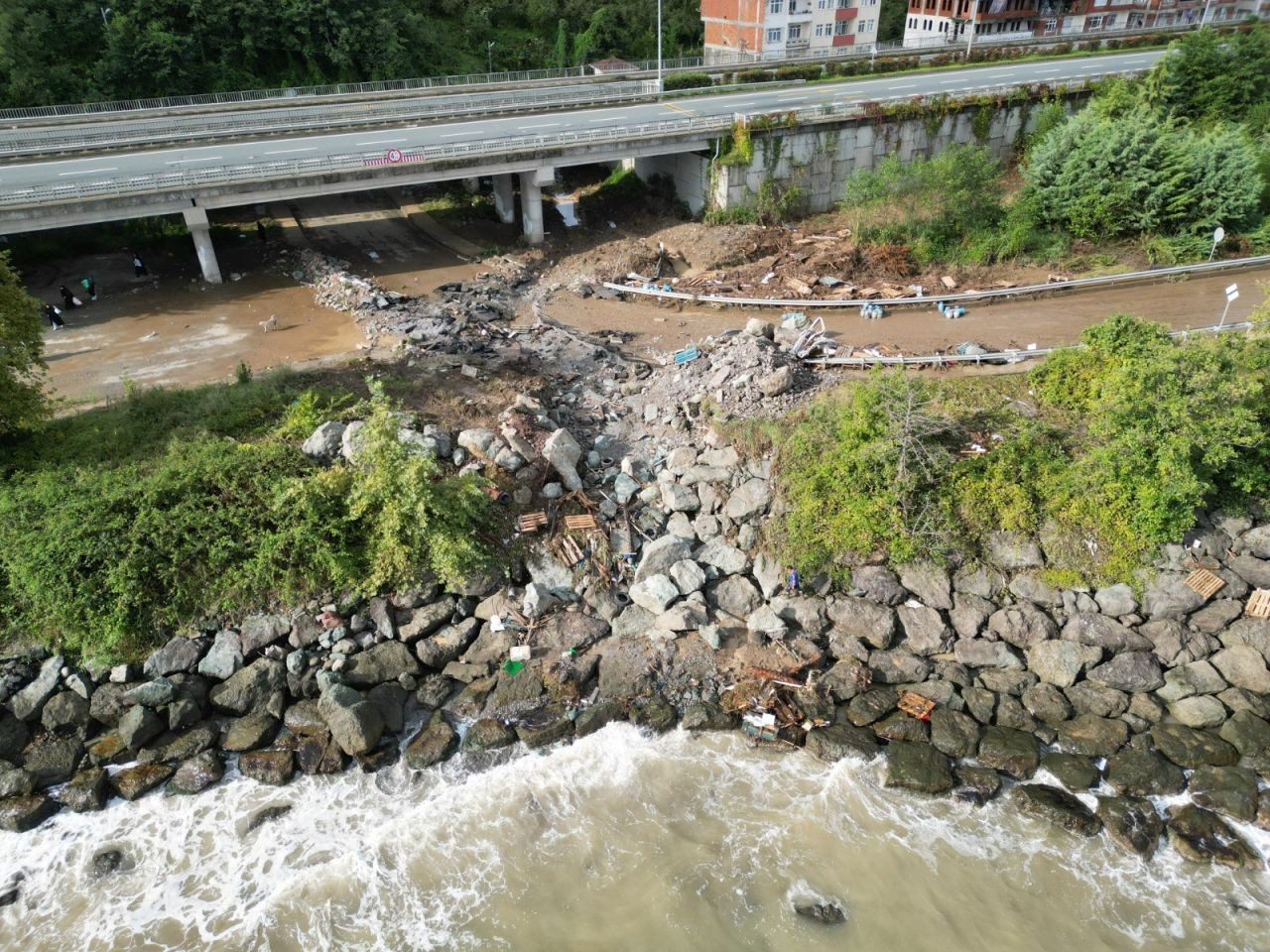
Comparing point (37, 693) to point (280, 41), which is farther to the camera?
point (280, 41)

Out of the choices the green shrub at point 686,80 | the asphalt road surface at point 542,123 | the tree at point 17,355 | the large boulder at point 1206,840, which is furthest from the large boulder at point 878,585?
the green shrub at point 686,80

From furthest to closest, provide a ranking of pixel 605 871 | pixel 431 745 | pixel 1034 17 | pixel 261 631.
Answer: pixel 1034 17 < pixel 261 631 < pixel 431 745 < pixel 605 871

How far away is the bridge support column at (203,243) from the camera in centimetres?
3133

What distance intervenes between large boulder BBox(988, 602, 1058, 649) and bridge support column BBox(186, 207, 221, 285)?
3216 centimetres

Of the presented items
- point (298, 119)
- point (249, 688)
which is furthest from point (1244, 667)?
point (298, 119)

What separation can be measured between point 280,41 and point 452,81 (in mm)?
11224

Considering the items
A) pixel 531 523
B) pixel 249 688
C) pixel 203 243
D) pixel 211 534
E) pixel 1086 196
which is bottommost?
pixel 249 688

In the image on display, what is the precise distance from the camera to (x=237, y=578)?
17578 millimetres

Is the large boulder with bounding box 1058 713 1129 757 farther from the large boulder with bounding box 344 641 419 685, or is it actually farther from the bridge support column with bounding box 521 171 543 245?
the bridge support column with bounding box 521 171 543 245

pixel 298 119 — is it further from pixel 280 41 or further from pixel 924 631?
pixel 924 631

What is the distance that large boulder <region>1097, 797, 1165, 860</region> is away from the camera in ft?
46.5

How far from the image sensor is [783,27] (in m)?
57.3

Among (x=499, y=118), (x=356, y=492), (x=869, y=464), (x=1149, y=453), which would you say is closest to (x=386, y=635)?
(x=356, y=492)

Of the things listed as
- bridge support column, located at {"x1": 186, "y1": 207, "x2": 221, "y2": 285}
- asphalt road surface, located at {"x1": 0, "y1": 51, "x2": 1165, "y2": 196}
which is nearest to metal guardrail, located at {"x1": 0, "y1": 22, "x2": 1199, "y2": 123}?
asphalt road surface, located at {"x1": 0, "y1": 51, "x2": 1165, "y2": 196}
